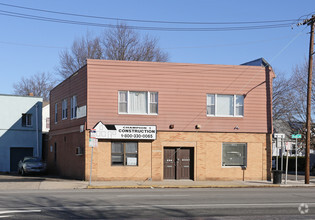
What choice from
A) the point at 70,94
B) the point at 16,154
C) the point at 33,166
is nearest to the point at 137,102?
the point at 70,94

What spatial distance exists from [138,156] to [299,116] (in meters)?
24.5

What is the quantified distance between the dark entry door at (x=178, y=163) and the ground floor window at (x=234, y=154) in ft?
7.31

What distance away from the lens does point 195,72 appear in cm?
2706

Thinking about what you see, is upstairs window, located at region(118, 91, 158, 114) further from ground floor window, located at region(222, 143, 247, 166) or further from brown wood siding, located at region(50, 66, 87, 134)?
ground floor window, located at region(222, 143, 247, 166)

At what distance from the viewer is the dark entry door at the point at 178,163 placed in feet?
88.2

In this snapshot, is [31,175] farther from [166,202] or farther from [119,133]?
[166,202]

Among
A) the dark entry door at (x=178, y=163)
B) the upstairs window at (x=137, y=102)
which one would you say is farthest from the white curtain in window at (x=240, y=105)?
the upstairs window at (x=137, y=102)

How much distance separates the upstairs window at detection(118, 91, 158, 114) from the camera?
26.3m

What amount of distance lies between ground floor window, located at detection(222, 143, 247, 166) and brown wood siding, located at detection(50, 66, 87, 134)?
361 inches

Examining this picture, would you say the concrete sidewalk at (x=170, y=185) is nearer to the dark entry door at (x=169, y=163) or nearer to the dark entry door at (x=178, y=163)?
the dark entry door at (x=169, y=163)

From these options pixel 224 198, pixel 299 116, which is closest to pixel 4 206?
pixel 224 198

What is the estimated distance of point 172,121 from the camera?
2672 centimetres

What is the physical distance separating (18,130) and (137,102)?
20393 millimetres

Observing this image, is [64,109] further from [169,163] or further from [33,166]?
[169,163]
